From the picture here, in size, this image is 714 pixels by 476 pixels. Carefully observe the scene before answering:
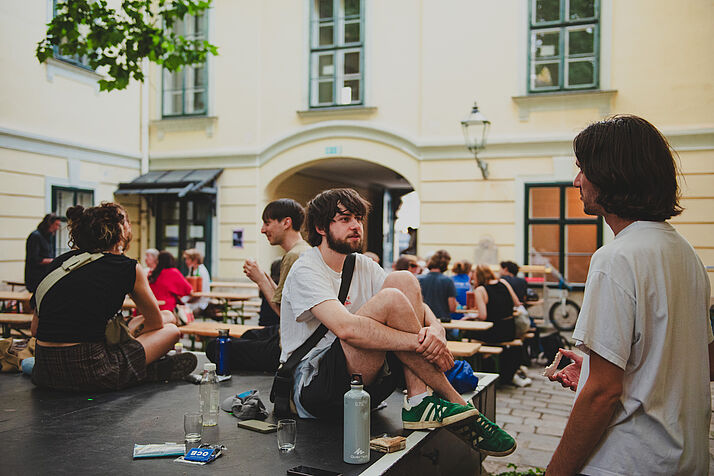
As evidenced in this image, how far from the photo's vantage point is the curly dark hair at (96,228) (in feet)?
13.6

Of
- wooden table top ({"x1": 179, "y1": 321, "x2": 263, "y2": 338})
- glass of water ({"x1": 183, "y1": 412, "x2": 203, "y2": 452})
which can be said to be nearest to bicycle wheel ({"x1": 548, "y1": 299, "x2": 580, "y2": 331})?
wooden table top ({"x1": 179, "y1": 321, "x2": 263, "y2": 338})

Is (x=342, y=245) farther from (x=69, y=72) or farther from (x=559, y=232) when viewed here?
A: (x=69, y=72)

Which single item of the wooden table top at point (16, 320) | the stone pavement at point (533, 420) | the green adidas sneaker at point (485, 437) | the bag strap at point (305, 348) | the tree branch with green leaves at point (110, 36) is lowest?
the stone pavement at point (533, 420)

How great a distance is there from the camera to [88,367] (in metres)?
4.11

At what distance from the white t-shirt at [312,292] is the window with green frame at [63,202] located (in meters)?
9.24

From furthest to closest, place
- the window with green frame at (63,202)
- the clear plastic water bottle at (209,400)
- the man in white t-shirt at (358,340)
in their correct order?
the window with green frame at (63,202) < the clear plastic water bottle at (209,400) < the man in white t-shirt at (358,340)

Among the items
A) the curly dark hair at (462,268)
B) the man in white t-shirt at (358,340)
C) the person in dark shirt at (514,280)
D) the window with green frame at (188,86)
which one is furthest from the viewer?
the window with green frame at (188,86)

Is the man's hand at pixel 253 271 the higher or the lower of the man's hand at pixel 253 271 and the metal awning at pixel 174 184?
the lower

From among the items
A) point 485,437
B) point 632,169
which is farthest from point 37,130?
point 632,169

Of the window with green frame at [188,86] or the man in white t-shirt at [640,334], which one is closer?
the man in white t-shirt at [640,334]

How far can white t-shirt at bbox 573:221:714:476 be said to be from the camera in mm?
1706

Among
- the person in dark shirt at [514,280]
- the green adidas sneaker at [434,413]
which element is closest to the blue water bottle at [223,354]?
the green adidas sneaker at [434,413]

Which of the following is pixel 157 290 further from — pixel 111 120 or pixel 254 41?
pixel 254 41

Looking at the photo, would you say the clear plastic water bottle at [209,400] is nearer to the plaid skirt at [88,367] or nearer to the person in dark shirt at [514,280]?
the plaid skirt at [88,367]
